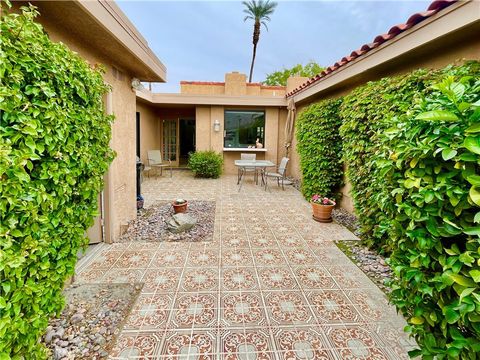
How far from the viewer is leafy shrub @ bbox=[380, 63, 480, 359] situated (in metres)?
1.16

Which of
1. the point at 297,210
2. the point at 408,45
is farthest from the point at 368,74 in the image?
the point at 297,210

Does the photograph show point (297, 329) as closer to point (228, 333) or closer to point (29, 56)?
point (228, 333)

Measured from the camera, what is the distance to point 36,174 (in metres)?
1.58

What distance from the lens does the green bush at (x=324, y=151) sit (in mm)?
5742

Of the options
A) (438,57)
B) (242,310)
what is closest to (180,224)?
(242,310)

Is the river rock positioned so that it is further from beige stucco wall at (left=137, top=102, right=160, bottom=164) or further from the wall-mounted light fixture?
beige stucco wall at (left=137, top=102, right=160, bottom=164)

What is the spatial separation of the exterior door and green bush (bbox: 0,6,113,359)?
11.1 meters

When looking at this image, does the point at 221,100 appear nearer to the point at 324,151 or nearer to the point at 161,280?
the point at 324,151

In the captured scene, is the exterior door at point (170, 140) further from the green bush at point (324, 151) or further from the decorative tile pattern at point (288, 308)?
the decorative tile pattern at point (288, 308)

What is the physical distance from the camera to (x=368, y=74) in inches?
180

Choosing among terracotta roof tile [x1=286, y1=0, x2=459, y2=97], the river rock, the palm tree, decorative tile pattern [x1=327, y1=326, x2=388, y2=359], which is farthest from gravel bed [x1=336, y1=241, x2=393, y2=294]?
the palm tree

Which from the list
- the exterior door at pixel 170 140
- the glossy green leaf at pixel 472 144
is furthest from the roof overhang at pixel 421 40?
the exterior door at pixel 170 140

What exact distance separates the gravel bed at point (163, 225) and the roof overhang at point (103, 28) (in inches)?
112

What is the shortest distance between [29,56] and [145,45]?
9.36 ft
